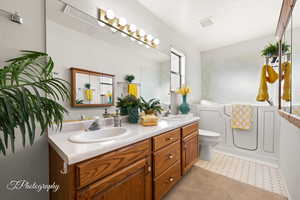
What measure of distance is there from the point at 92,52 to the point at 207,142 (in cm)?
207

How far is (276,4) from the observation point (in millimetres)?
1723

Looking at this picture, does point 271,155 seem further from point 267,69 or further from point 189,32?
point 189,32

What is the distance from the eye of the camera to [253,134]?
7.46 feet

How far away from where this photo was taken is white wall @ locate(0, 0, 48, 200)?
2.68 ft

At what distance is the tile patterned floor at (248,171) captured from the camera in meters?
1.55

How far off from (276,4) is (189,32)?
1210mm

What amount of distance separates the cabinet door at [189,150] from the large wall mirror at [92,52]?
31.3 inches

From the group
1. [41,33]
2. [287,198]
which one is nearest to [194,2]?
[41,33]

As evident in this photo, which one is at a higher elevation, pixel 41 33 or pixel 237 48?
pixel 237 48

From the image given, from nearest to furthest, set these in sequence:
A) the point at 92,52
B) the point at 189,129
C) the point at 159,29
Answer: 1. the point at 92,52
2. the point at 189,129
3. the point at 159,29

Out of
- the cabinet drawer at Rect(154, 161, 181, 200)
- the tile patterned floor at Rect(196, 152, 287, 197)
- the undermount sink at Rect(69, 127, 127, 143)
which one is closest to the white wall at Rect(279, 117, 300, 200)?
the tile patterned floor at Rect(196, 152, 287, 197)

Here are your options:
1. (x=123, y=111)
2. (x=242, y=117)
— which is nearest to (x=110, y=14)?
(x=123, y=111)

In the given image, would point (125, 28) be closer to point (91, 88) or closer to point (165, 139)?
point (91, 88)

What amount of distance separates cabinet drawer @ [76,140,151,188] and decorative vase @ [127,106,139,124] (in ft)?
1.58
